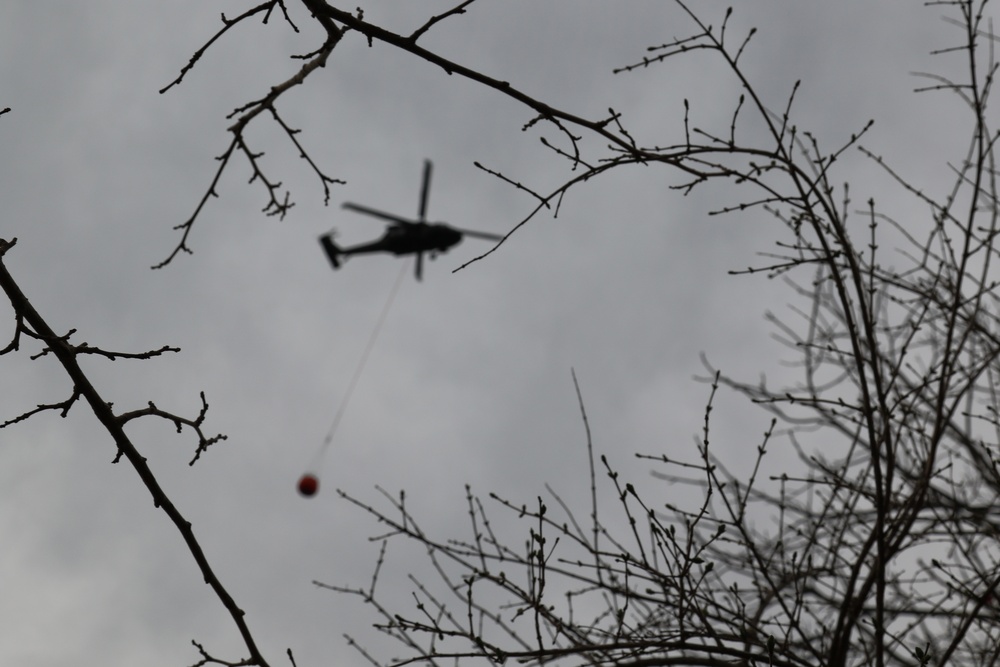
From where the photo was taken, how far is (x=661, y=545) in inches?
137

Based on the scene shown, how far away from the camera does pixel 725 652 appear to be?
11.2 ft

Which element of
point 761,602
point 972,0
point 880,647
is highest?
point 972,0

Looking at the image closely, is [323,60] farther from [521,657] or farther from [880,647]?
[880,647]

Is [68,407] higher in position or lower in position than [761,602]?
lower

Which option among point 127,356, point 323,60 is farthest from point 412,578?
point 323,60

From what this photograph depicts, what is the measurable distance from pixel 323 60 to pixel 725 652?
246 cm

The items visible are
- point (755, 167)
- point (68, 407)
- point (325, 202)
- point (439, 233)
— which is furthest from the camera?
point (439, 233)

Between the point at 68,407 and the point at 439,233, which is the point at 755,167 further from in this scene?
the point at 439,233

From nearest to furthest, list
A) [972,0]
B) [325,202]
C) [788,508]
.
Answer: [325,202]
[972,0]
[788,508]

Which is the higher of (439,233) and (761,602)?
(439,233)

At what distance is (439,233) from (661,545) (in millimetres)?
17896

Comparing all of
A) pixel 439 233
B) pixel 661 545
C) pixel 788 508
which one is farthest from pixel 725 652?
pixel 439 233

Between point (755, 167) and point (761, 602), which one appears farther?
point (761, 602)

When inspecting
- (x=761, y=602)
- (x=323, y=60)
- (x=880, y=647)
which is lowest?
(x=880, y=647)
